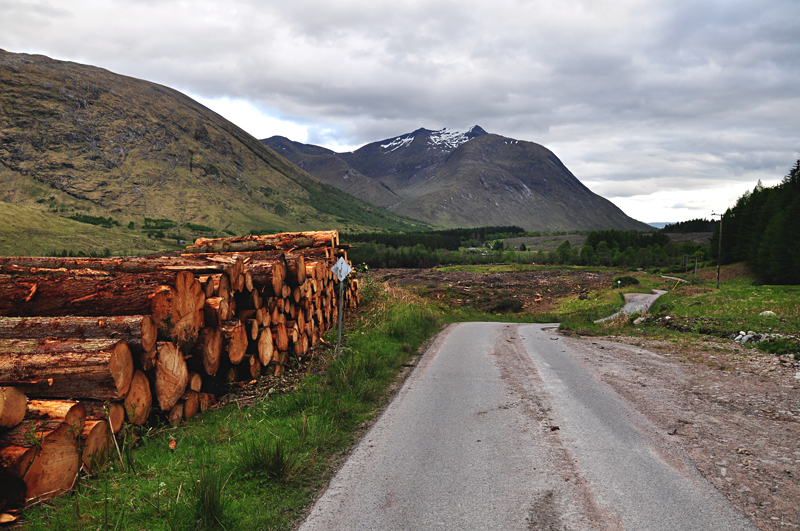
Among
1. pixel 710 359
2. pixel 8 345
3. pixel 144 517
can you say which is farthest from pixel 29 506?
pixel 710 359

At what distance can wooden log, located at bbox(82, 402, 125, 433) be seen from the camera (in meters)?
4.92

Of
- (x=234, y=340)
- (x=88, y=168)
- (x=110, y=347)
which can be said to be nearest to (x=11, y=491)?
(x=110, y=347)

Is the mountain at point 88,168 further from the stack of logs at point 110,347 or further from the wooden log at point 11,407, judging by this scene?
the wooden log at point 11,407

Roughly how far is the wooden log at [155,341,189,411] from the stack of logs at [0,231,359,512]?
15 mm

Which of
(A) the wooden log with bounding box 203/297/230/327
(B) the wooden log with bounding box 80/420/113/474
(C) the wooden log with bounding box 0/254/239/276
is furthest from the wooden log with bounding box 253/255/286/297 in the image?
(B) the wooden log with bounding box 80/420/113/474

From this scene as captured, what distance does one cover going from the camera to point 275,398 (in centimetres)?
782

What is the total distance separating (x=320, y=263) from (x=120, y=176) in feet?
646

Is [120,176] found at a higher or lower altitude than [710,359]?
higher

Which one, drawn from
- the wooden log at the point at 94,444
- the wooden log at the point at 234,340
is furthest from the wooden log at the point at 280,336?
the wooden log at the point at 94,444

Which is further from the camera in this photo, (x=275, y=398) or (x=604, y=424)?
(x=275, y=398)

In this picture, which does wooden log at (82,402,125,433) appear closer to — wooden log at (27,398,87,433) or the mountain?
wooden log at (27,398,87,433)

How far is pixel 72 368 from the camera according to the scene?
497 cm

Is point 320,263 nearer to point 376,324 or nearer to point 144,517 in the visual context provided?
point 376,324

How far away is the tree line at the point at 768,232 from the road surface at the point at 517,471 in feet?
178
